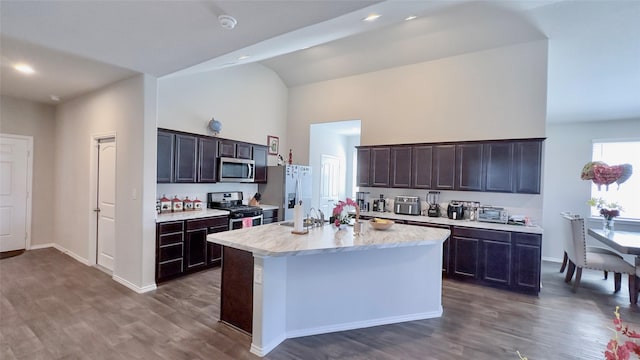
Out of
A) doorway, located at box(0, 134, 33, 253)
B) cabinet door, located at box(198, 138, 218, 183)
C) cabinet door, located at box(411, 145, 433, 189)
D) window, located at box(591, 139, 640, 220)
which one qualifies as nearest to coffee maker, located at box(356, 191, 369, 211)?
cabinet door, located at box(411, 145, 433, 189)

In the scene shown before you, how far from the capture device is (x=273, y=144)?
6641 millimetres

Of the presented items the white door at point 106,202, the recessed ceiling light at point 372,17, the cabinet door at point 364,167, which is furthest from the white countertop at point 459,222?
the white door at point 106,202

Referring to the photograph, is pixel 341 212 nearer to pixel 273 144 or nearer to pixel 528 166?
pixel 528 166

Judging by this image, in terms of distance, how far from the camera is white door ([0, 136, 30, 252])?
17.2 ft

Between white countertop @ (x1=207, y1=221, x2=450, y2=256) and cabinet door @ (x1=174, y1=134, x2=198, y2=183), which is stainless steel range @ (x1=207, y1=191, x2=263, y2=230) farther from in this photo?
white countertop @ (x1=207, y1=221, x2=450, y2=256)

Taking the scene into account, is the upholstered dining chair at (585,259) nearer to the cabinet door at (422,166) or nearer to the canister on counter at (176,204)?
the cabinet door at (422,166)

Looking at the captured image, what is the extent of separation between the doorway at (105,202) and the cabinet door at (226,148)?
1547 mm

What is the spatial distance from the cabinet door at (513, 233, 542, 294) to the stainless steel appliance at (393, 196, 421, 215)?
1.51 meters

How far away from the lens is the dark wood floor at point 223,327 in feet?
8.46

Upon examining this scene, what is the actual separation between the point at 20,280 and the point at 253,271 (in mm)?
3846

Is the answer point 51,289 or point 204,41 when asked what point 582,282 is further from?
point 51,289

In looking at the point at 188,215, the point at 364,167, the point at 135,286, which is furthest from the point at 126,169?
the point at 364,167

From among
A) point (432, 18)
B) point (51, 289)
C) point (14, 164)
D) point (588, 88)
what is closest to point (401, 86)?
point (432, 18)

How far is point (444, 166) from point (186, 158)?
4.22 m
